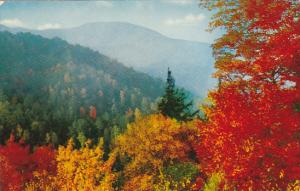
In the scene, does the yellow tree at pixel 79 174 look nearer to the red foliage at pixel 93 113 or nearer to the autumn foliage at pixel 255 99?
the autumn foliage at pixel 255 99

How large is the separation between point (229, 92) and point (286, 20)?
2.85 meters

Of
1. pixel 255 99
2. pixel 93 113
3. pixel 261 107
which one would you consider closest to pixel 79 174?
pixel 255 99

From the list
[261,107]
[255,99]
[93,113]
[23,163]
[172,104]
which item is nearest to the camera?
[261,107]

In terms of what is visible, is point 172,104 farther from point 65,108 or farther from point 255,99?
point 65,108

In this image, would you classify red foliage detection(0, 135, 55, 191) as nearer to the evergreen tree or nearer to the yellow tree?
the yellow tree

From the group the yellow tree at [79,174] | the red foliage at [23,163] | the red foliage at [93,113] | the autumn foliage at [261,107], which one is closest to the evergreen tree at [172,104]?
the yellow tree at [79,174]

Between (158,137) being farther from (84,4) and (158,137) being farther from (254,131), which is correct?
(254,131)

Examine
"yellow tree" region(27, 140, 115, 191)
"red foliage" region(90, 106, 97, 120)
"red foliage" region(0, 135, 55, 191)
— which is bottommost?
"red foliage" region(90, 106, 97, 120)

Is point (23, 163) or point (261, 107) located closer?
point (261, 107)

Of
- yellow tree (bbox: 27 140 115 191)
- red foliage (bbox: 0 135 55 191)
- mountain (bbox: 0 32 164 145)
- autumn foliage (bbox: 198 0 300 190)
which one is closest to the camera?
autumn foliage (bbox: 198 0 300 190)

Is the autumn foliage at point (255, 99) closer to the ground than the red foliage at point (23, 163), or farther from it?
farther from it

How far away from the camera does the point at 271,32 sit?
14.2 meters

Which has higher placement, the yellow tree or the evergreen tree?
the evergreen tree

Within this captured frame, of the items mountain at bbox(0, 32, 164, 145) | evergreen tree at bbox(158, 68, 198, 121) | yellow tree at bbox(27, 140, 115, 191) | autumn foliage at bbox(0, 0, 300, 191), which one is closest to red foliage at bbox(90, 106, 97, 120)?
mountain at bbox(0, 32, 164, 145)
